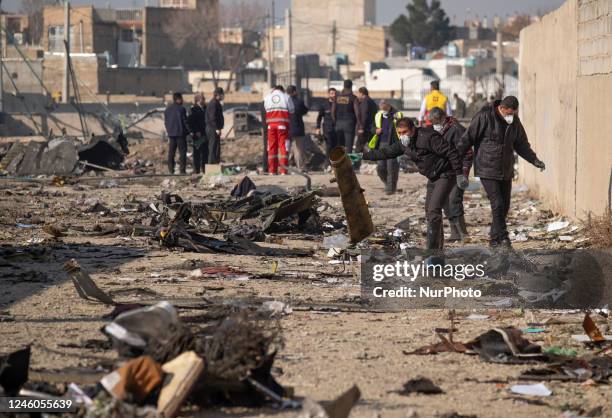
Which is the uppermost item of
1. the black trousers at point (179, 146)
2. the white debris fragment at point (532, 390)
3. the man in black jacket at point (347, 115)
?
the man in black jacket at point (347, 115)

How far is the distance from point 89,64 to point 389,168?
5551cm

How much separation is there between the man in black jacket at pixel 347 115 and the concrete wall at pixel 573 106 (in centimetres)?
406

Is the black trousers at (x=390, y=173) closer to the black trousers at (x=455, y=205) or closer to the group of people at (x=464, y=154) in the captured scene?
the black trousers at (x=455, y=205)

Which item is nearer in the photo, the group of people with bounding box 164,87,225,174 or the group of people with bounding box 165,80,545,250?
the group of people with bounding box 165,80,545,250

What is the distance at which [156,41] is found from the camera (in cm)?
10644

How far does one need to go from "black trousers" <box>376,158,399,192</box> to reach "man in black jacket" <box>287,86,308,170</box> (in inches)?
128

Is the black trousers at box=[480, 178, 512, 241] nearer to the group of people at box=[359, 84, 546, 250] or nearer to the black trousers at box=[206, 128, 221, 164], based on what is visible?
the group of people at box=[359, 84, 546, 250]

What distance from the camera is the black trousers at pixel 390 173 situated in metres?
20.0

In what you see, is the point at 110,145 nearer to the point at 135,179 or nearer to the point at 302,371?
the point at 135,179

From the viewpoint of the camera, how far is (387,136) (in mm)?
18891

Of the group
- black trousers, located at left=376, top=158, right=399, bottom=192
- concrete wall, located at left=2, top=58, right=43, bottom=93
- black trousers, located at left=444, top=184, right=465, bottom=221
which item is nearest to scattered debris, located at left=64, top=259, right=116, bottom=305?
black trousers, located at left=444, top=184, right=465, bottom=221

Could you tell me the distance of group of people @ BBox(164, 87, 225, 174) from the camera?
24328mm

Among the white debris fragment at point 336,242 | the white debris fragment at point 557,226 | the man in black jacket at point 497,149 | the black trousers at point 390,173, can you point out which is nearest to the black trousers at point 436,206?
the man in black jacket at point 497,149

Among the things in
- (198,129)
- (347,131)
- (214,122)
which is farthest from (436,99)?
(198,129)
